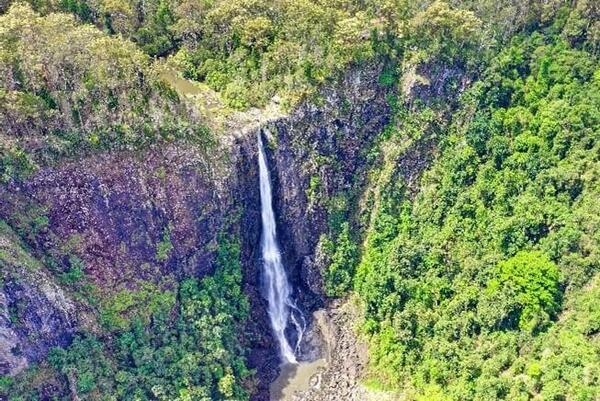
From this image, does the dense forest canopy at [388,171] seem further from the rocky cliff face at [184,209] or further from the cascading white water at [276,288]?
the cascading white water at [276,288]

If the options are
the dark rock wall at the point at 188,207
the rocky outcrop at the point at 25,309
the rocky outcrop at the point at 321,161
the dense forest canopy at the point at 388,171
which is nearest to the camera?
the rocky outcrop at the point at 25,309

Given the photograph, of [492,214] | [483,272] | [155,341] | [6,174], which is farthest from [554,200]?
[6,174]

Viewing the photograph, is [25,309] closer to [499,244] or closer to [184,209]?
[184,209]

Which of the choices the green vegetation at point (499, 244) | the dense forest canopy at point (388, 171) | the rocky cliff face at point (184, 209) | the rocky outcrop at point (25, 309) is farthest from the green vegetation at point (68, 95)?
the green vegetation at point (499, 244)

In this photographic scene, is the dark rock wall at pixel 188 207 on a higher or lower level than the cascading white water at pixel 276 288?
higher

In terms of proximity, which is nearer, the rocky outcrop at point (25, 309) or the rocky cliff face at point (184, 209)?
the rocky outcrop at point (25, 309)

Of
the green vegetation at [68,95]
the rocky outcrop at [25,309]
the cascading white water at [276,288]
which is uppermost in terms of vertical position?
the green vegetation at [68,95]
